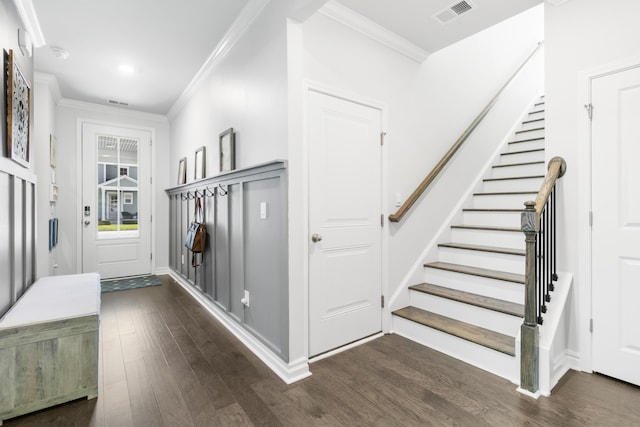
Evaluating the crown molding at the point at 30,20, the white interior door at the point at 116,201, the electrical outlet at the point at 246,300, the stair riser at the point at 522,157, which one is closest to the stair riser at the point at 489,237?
the stair riser at the point at 522,157

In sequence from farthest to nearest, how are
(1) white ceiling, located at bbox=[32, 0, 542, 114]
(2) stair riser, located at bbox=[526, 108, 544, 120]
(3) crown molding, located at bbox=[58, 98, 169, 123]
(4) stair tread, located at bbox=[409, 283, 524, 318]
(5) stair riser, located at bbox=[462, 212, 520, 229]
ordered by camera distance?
(3) crown molding, located at bbox=[58, 98, 169, 123] → (2) stair riser, located at bbox=[526, 108, 544, 120] → (5) stair riser, located at bbox=[462, 212, 520, 229] → (1) white ceiling, located at bbox=[32, 0, 542, 114] → (4) stair tread, located at bbox=[409, 283, 524, 318]

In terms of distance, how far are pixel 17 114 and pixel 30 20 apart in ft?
3.43

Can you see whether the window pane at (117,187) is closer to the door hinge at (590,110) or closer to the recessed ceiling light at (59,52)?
the recessed ceiling light at (59,52)

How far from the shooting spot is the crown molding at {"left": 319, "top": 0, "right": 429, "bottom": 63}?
7.61ft

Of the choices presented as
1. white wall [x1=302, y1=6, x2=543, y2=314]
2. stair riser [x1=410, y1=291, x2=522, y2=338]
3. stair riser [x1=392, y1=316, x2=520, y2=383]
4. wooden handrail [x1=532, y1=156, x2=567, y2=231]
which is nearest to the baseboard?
stair riser [x1=392, y1=316, x2=520, y2=383]

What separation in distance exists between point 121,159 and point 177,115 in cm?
118

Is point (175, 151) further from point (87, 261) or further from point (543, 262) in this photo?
point (543, 262)

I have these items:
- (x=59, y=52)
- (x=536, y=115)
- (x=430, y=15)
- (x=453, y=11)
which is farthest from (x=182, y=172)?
(x=536, y=115)

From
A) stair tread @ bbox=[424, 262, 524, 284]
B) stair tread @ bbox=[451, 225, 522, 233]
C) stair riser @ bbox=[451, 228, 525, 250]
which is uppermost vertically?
stair tread @ bbox=[451, 225, 522, 233]

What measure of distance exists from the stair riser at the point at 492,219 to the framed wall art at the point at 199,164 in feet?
10.0

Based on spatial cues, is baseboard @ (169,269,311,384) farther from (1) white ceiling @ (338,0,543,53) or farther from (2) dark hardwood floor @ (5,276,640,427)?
(1) white ceiling @ (338,0,543,53)

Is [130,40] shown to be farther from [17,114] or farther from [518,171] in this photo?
[518,171]

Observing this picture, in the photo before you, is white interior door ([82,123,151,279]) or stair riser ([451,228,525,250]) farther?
white interior door ([82,123,151,279])

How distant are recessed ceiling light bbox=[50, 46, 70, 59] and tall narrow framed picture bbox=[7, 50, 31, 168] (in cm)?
88
